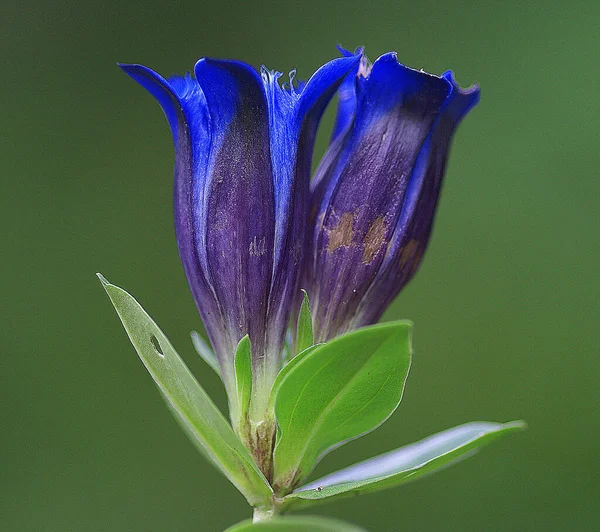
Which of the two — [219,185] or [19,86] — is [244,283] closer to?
[219,185]

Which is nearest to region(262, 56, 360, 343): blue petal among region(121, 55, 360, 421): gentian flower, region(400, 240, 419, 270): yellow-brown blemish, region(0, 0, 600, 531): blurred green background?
region(121, 55, 360, 421): gentian flower

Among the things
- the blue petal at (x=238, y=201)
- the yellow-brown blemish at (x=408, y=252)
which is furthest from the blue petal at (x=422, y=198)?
the blue petal at (x=238, y=201)

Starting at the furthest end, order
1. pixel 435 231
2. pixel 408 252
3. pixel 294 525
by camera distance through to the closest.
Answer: pixel 435 231 < pixel 408 252 < pixel 294 525

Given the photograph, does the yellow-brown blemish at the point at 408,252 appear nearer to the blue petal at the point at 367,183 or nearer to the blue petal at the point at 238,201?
the blue petal at the point at 367,183

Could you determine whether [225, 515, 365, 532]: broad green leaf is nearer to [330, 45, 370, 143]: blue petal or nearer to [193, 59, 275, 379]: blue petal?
[193, 59, 275, 379]: blue petal

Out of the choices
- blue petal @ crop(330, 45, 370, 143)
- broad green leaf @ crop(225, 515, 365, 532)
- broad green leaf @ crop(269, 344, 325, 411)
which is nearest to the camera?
broad green leaf @ crop(225, 515, 365, 532)

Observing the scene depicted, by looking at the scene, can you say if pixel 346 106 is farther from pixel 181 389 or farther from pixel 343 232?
pixel 181 389

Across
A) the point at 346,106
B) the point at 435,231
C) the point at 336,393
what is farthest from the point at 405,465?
the point at 435,231
